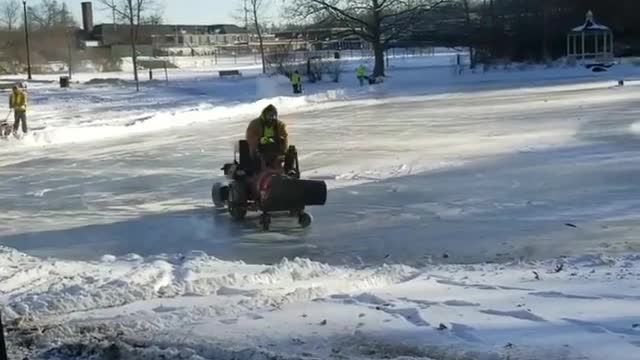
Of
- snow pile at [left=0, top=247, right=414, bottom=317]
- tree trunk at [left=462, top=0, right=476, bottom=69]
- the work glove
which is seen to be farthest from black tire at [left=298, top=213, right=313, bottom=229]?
tree trunk at [left=462, top=0, right=476, bottom=69]

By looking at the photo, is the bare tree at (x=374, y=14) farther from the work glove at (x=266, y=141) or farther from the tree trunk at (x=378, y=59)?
the work glove at (x=266, y=141)

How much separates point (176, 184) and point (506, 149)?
653 centimetres

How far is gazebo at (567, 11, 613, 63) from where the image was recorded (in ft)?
202

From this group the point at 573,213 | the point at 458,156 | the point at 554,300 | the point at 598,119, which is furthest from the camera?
the point at 598,119

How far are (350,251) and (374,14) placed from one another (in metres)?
57.2

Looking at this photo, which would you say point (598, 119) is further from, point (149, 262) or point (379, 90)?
point (379, 90)

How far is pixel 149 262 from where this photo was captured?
27.4ft

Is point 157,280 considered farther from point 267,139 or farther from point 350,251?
point 267,139

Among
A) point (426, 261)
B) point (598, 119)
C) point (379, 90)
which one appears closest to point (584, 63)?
point (379, 90)

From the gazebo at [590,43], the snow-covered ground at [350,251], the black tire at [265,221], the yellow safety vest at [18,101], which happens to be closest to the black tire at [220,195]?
the snow-covered ground at [350,251]

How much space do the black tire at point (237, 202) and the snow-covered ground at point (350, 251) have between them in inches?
8.5

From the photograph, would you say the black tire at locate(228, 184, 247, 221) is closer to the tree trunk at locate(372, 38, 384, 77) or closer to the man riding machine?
the man riding machine

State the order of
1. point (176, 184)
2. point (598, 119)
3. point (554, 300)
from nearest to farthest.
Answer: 1. point (554, 300)
2. point (176, 184)
3. point (598, 119)

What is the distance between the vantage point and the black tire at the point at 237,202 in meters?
11.0
